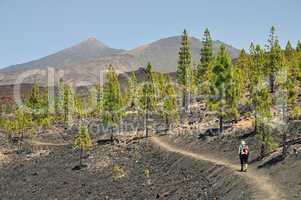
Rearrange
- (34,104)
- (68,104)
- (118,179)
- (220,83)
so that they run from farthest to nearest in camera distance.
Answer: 1. (68,104)
2. (34,104)
3. (220,83)
4. (118,179)

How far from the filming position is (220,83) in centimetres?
7025

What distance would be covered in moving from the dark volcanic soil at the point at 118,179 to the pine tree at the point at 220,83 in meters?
11.0

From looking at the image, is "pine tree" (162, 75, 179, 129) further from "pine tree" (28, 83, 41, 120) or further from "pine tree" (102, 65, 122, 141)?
"pine tree" (28, 83, 41, 120)

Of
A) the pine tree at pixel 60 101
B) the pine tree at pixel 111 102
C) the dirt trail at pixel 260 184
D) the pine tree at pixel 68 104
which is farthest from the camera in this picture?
the pine tree at pixel 60 101

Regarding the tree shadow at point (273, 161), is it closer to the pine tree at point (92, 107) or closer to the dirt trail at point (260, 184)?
the dirt trail at point (260, 184)

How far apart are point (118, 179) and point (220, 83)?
73.5 feet

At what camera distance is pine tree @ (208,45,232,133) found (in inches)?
2717

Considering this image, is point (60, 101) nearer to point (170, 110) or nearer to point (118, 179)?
point (170, 110)

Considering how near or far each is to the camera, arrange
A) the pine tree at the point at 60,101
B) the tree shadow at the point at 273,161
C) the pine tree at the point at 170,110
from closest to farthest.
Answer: the tree shadow at the point at 273,161
the pine tree at the point at 170,110
the pine tree at the point at 60,101

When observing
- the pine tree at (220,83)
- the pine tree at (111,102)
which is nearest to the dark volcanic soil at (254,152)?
the pine tree at (220,83)

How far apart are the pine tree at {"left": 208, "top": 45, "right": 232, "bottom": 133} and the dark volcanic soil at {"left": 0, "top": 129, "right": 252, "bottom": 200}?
11003 mm

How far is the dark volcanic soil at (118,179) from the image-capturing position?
140 feet

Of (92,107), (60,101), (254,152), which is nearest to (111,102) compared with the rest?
(60,101)

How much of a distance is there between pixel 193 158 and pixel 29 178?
27.8m
